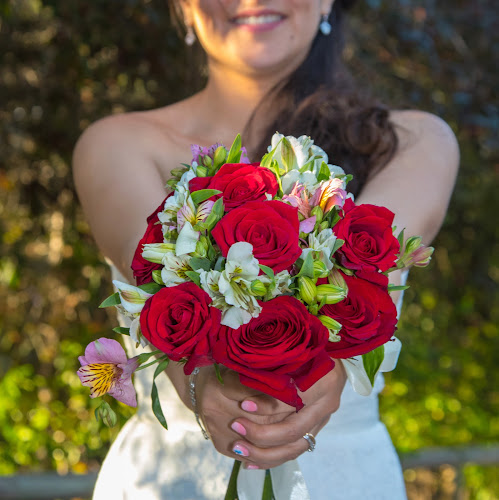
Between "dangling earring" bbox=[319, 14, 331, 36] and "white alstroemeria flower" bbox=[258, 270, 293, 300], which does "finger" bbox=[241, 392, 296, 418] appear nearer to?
"white alstroemeria flower" bbox=[258, 270, 293, 300]

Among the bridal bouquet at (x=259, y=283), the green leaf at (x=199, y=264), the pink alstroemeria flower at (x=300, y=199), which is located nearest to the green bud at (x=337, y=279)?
the bridal bouquet at (x=259, y=283)

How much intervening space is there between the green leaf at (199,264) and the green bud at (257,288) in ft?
0.31

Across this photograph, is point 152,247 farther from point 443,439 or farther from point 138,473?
point 443,439

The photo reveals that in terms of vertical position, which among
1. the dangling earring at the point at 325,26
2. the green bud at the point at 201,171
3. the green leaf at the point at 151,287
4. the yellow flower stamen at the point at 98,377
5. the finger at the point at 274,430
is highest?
Answer: the green bud at the point at 201,171

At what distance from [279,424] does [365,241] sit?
425mm

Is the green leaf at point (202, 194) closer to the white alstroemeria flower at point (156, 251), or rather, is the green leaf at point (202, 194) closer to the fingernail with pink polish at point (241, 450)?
the white alstroemeria flower at point (156, 251)

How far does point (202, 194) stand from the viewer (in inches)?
48.1

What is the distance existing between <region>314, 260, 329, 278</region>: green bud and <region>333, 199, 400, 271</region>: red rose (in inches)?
1.8

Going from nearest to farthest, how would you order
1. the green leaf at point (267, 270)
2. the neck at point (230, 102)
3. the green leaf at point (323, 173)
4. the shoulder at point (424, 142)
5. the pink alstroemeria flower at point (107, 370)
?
the green leaf at point (267, 270), the pink alstroemeria flower at point (107, 370), the green leaf at point (323, 173), the shoulder at point (424, 142), the neck at point (230, 102)

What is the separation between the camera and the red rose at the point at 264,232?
1.14 metres

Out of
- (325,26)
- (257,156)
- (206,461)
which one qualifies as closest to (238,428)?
(206,461)

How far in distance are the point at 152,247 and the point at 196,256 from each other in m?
0.08

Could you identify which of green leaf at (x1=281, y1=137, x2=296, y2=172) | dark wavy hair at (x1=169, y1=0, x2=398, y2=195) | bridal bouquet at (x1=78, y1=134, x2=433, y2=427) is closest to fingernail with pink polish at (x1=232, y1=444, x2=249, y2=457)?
bridal bouquet at (x1=78, y1=134, x2=433, y2=427)

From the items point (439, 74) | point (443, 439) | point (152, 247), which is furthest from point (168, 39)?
point (443, 439)
